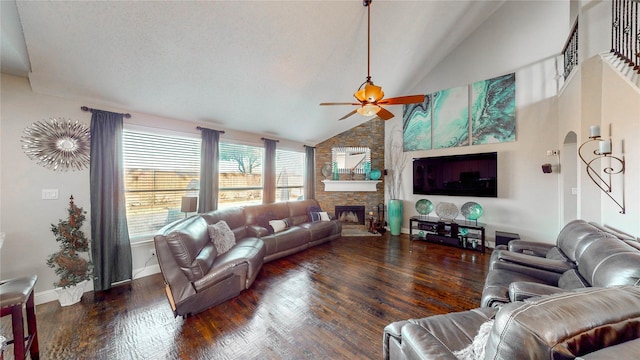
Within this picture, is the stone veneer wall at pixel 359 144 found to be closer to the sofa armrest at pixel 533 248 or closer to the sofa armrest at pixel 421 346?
the sofa armrest at pixel 533 248

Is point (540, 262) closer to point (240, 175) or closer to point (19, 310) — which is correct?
point (19, 310)

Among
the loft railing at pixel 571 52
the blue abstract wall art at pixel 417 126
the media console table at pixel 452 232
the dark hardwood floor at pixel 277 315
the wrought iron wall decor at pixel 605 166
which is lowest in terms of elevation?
the dark hardwood floor at pixel 277 315

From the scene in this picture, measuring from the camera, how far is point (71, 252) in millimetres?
2486

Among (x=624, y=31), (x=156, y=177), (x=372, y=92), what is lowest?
(x=156, y=177)

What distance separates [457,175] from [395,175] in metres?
1.47

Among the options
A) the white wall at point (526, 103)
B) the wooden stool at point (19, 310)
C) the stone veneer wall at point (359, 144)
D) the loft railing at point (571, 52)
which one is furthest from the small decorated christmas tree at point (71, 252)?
the loft railing at point (571, 52)

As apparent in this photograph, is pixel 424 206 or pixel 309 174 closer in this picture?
pixel 424 206

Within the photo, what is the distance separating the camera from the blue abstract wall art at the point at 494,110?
13.8 feet

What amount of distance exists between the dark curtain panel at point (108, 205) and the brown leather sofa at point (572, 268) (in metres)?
4.22

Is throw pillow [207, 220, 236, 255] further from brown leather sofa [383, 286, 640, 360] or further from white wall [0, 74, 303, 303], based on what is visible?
brown leather sofa [383, 286, 640, 360]

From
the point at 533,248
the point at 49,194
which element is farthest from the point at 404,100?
the point at 49,194

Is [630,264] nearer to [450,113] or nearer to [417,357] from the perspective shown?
[417,357]

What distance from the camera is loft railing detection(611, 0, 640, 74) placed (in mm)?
2161

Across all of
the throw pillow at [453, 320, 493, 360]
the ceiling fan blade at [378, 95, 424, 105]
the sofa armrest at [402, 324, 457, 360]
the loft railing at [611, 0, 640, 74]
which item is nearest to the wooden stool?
the sofa armrest at [402, 324, 457, 360]
